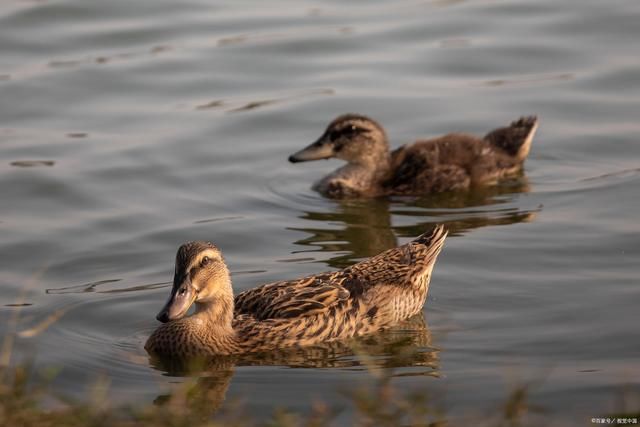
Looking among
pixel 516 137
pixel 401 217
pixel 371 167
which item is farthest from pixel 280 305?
pixel 516 137

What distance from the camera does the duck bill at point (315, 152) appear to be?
38.3 feet

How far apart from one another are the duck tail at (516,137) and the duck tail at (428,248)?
110 inches

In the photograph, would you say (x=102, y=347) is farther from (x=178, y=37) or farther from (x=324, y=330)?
(x=178, y=37)

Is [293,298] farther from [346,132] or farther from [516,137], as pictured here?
[516,137]

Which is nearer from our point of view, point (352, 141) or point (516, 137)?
point (516, 137)

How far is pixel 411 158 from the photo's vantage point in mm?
11602

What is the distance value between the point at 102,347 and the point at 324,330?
1.30 meters

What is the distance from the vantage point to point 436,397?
6.69 meters

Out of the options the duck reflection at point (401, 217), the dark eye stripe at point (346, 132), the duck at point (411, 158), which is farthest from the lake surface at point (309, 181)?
the dark eye stripe at point (346, 132)

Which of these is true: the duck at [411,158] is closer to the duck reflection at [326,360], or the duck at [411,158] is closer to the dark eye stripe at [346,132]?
the dark eye stripe at [346,132]

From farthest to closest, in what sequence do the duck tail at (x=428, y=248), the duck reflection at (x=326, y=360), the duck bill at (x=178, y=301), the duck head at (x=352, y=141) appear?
the duck head at (x=352, y=141)
the duck tail at (x=428, y=248)
the duck bill at (x=178, y=301)
the duck reflection at (x=326, y=360)

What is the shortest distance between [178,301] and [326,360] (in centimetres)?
90

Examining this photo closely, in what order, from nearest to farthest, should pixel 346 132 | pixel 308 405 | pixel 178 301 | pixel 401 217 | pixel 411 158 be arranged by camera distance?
pixel 308 405 < pixel 178 301 < pixel 401 217 < pixel 411 158 < pixel 346 132

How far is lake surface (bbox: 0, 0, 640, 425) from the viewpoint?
7.72 metres
